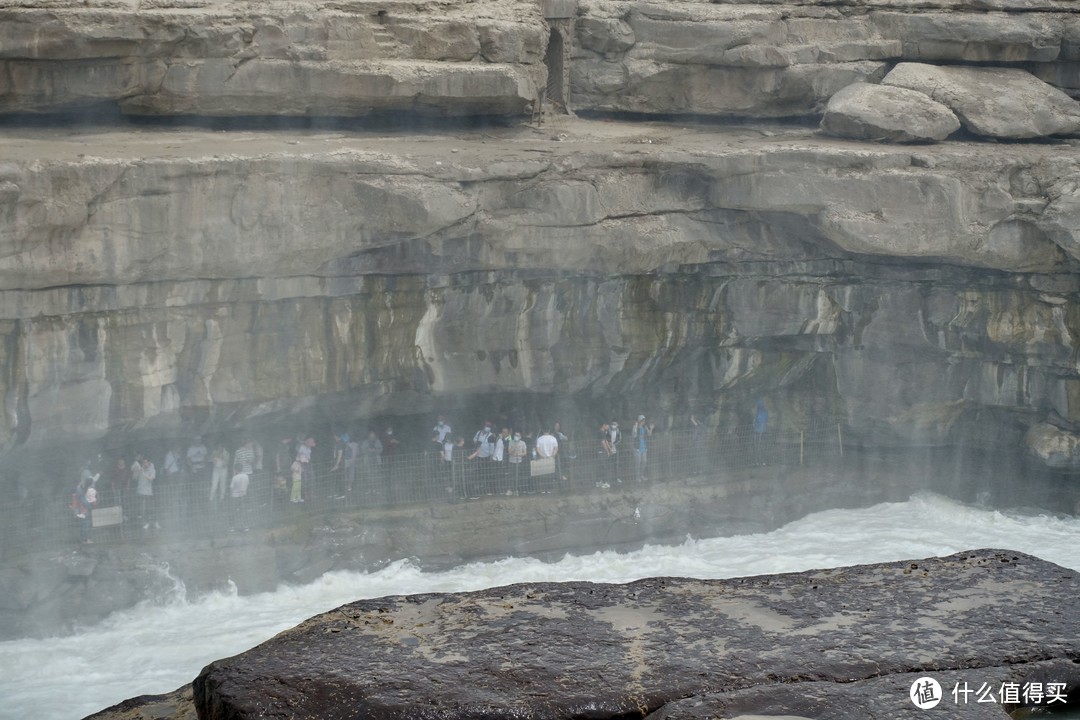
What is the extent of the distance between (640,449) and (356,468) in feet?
12.6

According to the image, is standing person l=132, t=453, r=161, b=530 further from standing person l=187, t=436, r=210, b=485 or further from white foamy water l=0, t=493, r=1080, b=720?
white foamy water l=0, t=493, r=1080, b=720

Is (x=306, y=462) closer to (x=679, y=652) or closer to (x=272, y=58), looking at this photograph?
(x=272, y=58)

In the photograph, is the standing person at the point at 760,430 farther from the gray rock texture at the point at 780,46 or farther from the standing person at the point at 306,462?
the standing person at the point at 306,462

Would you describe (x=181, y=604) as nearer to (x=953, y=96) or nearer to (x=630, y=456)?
(x=630, y=456)

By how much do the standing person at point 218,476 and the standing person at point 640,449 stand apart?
5.40 metres

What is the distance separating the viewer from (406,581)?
52.3 ft

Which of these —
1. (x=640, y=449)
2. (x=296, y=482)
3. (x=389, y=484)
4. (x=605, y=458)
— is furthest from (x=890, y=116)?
(x=296, y=482)

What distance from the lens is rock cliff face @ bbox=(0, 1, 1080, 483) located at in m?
14.4

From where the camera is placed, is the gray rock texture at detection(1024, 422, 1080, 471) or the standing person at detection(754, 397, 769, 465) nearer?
the gray rock texture at detection(1024, 422, 1080, 471)

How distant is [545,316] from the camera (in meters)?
16.8

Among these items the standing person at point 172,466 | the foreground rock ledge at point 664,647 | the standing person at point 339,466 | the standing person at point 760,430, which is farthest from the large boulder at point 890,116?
the foreground rock ledge at point 664,647

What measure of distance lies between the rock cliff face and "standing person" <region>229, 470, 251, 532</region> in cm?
71

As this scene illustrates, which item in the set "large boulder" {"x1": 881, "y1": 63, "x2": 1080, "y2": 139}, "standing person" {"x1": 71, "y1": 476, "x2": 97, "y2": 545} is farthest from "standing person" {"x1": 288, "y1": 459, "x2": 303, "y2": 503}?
"large boulder" {"x1": 881, "y1": 63, "x2": 1080, "y2": 139}

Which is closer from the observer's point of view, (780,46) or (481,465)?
(481,465)
